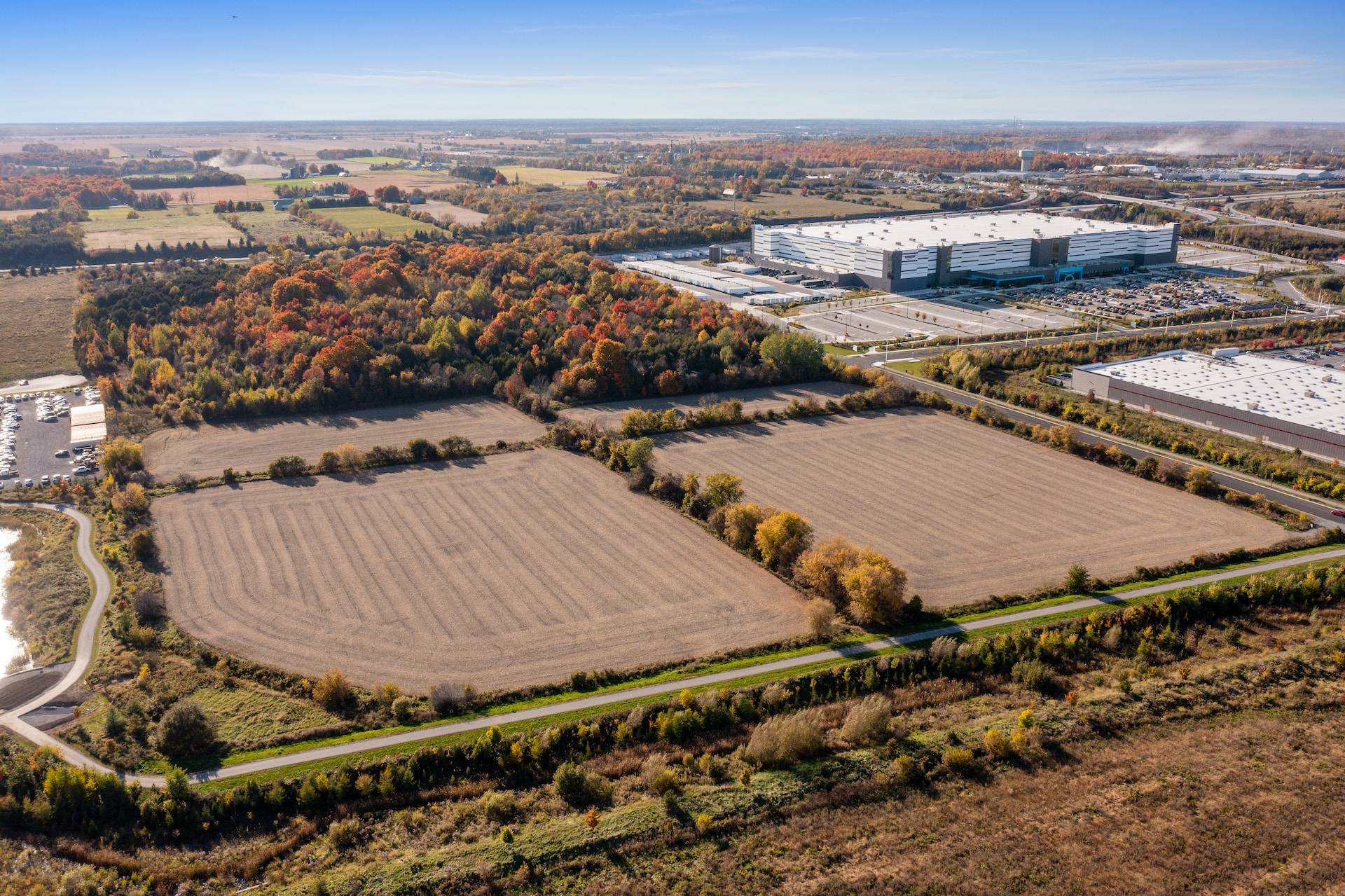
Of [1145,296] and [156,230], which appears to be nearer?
[1145,296]

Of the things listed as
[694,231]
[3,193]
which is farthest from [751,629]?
[3,193]

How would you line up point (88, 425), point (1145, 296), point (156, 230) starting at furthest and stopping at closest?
point (156, 230) < point (1145, 296) < point (88, 425)

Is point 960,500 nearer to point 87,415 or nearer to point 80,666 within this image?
point 80,666

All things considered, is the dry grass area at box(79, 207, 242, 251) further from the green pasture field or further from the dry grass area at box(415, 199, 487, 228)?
the dry grass area at box(415, 199, 487, 228)

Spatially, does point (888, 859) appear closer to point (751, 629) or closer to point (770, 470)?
point (751, 629)

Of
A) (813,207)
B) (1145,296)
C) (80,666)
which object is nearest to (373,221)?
(813,207)

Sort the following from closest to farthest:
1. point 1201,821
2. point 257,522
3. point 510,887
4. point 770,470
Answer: point 510,887 → point 1201,821 → point 257,522 → point 770,470
